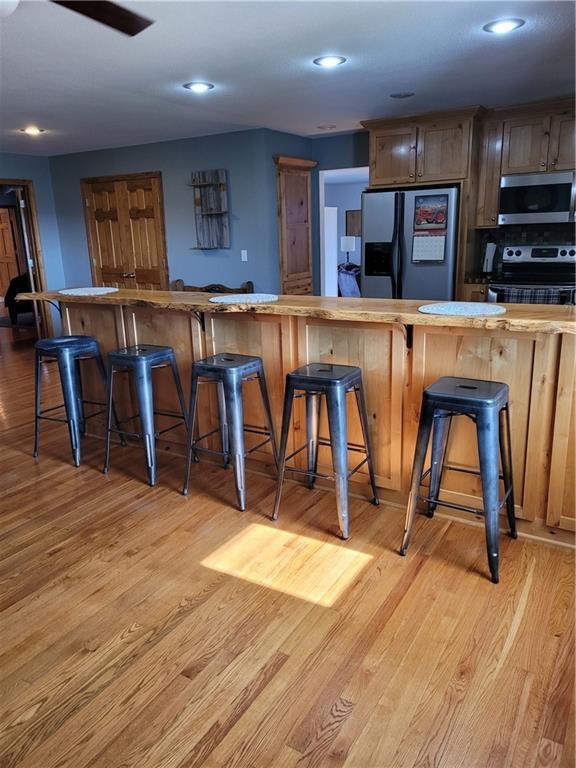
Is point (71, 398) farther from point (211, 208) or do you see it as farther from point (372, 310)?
point (211, 208)

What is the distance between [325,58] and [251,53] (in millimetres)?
422

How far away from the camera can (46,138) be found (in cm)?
551

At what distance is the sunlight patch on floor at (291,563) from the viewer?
2209mm

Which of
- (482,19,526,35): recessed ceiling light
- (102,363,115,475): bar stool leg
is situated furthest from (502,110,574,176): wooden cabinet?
(102,363,115,475): bar stool leg

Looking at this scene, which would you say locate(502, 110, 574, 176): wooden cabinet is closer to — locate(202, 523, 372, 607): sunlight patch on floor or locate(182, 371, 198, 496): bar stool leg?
locate(182, 371, 198, 496): bar stool leg

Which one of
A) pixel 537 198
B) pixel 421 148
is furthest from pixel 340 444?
pixel 421 148

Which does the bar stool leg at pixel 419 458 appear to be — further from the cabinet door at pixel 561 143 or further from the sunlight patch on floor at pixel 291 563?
the cabinet door at pixel 561 143

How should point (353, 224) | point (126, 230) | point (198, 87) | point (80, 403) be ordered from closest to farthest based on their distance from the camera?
point (198, 87) → point (80, 403) → point (126, 230) → point (353, 224)

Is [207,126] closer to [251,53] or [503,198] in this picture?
[251,53]

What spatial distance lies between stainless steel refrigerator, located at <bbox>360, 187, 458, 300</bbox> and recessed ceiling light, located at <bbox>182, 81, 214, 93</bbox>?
1726 mm

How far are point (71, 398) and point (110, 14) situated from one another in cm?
218

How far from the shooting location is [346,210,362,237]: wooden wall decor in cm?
1186

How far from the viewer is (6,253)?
1278cm

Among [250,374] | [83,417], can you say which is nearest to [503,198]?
[250,374]
